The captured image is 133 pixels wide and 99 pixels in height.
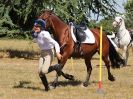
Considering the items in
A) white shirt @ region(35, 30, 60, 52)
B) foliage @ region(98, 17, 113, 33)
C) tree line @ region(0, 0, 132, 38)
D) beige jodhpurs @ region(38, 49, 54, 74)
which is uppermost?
white shirt @ region(35, 30, 60, 52)

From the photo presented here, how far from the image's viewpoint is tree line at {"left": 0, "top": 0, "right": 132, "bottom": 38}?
24.2 metres

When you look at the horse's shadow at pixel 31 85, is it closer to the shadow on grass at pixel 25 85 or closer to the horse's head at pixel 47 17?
the shadow on grass at pixel 25 85

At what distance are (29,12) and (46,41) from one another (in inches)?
470

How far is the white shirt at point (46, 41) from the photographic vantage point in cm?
1208

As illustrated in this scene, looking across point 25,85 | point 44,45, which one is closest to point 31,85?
point 25,85

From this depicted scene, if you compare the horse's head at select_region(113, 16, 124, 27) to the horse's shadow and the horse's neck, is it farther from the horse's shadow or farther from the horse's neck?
the horse's shadow

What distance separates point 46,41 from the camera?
480 inches

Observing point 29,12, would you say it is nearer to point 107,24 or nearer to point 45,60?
point 107,24

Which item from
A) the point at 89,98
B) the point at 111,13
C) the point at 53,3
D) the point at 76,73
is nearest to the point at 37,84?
the point at 89,98

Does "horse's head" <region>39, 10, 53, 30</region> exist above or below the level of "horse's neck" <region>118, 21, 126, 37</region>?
above

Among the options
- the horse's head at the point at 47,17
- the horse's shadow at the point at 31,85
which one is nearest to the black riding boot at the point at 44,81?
the horse's shadow at the point at 31,85

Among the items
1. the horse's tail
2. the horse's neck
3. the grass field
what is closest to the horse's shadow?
the grass field

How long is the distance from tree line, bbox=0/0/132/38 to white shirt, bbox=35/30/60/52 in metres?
11.6

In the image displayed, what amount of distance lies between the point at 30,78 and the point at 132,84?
3467 mm
